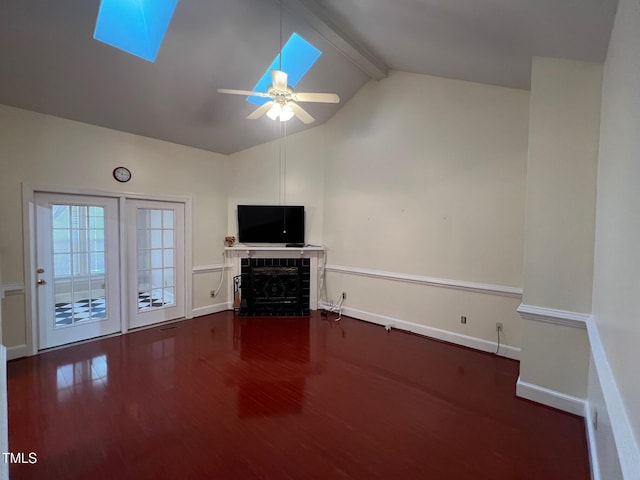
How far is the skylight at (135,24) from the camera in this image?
267 cm

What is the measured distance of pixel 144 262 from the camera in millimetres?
4277

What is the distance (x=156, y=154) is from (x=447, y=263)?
4303 mm

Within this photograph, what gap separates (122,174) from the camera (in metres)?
3.93

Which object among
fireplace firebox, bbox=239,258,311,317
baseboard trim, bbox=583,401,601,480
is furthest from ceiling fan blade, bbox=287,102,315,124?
baseboard trim, bbox=583,401,601,480

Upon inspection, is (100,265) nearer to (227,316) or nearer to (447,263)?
(227,316)

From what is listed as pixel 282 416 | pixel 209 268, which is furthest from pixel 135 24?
pixel 282 416

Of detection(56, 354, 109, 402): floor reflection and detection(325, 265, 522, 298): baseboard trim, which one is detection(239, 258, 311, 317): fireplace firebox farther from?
detection(56, 354, 109, 402): floor reflection

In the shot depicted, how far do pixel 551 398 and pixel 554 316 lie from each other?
698 mm

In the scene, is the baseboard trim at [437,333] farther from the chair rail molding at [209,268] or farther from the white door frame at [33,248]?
the white door frame at [33,248]

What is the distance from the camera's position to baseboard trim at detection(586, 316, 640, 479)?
86 cm

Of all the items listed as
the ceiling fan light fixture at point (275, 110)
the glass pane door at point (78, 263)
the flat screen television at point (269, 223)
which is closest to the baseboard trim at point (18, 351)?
the glass pane door at point (78, 263)

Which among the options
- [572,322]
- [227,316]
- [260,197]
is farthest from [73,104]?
[572,322]

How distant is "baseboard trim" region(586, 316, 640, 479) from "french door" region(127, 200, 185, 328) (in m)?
4.79

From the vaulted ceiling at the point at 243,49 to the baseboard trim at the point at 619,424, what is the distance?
1895mm
